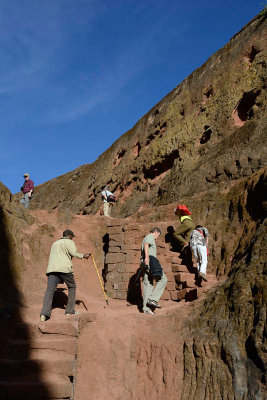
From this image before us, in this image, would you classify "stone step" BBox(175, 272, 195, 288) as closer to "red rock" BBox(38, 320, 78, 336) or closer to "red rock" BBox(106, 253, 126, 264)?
"red rock" BBox(106, 253, 126, 264)

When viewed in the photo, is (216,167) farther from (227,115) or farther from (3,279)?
(3,279)

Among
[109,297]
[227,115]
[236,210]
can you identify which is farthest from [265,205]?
[227,115]

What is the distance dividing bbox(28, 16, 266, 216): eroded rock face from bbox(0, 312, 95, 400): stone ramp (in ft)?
22.8

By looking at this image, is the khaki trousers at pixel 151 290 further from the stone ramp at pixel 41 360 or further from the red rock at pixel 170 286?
the stone ramp at pixel 41 360

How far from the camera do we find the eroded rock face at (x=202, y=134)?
454 inches

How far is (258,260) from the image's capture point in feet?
17.5

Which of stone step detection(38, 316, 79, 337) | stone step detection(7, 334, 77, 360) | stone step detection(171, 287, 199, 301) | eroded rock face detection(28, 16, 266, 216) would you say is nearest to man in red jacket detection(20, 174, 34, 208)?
eroded rock face detection(28, 16, 266, 216)

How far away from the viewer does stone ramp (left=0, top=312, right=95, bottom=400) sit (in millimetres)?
4570

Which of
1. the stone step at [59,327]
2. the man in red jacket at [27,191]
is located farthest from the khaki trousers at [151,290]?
the man in red jacket at [27,191]

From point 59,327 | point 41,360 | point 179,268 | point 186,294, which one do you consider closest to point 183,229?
point 179,268

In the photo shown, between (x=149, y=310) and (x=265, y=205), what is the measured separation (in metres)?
2.91

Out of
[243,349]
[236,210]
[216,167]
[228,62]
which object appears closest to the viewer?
[243,349]

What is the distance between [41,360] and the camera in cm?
494

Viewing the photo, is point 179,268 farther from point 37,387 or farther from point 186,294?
point 37,387
